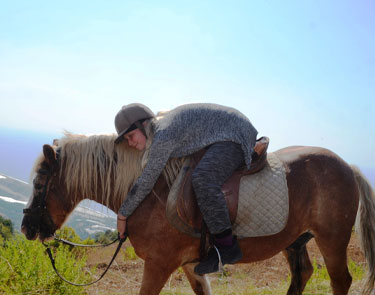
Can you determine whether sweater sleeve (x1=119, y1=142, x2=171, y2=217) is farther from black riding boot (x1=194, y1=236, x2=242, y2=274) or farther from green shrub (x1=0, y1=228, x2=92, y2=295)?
green shrub (x1=0, y1=228, x2=92, y2=295)

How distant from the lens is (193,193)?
287 centimetres

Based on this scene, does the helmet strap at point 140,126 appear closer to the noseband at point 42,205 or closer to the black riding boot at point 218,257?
the noseband at point 42,205

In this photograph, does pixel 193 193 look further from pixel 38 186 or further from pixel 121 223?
pixel 38 186

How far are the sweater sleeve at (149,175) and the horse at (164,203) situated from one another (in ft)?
0.36

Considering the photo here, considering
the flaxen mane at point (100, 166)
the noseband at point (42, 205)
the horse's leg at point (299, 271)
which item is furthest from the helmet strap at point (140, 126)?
the horse's leg at point (299, 271)

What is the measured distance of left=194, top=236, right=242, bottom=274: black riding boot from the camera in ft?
9.45

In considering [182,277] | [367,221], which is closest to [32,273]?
[182,277]

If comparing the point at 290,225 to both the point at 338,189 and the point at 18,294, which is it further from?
the point at 18,294

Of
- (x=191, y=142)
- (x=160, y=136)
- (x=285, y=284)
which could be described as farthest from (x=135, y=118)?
(x=285, y=284)

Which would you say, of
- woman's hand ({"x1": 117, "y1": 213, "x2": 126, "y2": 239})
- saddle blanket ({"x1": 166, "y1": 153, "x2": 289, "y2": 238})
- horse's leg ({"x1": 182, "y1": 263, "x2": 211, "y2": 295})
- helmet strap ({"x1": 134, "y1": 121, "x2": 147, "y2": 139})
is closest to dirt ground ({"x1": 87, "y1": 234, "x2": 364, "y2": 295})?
horse's leg ({"x1": 182, "y1": 263, "x2": 211, "y2": 295})

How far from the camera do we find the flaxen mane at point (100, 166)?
3.10 meters

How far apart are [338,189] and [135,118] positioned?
7.07 feet

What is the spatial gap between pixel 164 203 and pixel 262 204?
2.92 feet

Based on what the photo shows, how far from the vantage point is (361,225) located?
3.77 metres
